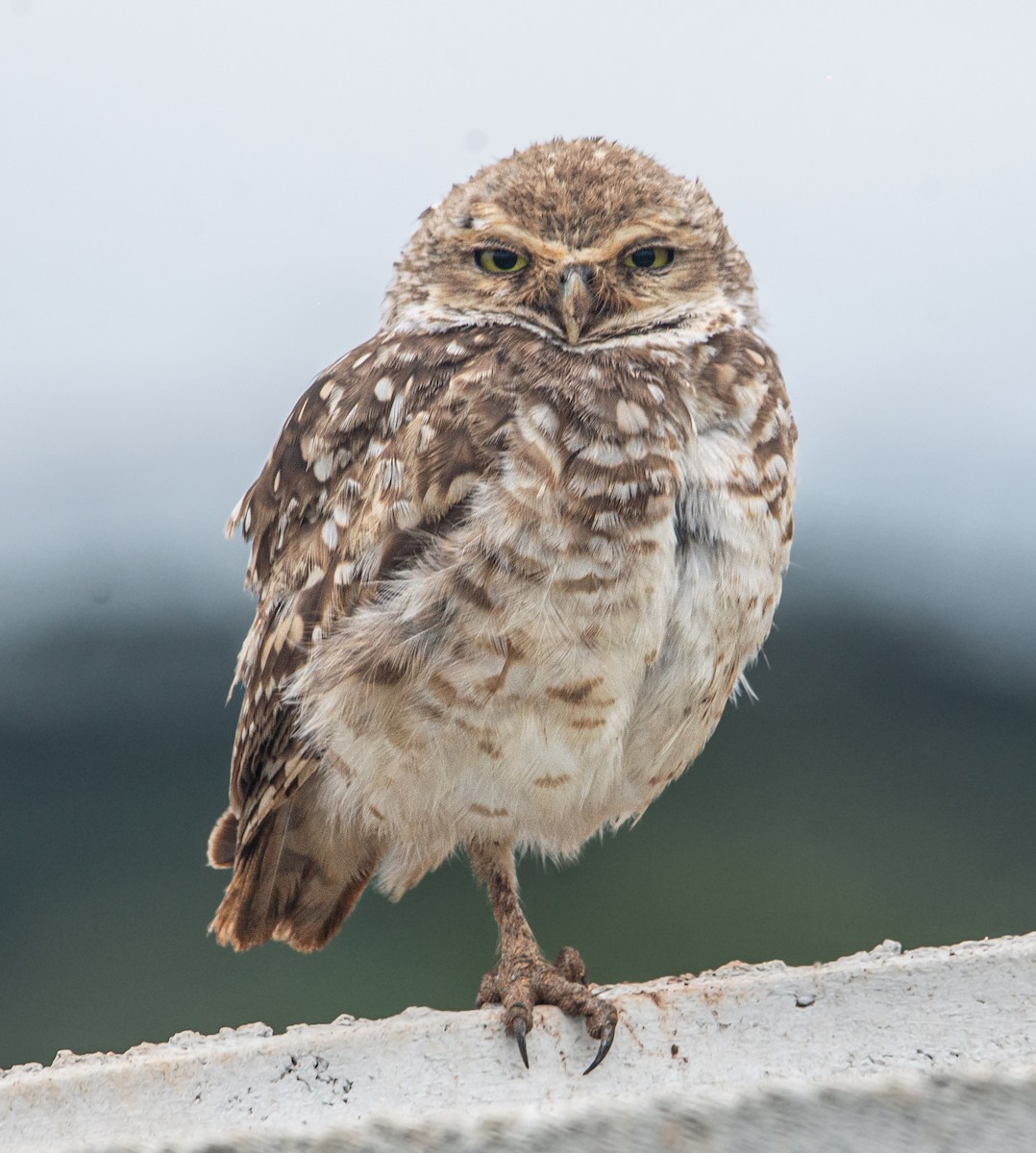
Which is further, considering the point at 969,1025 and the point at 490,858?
the point at 490,858

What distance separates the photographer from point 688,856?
16.9 ft

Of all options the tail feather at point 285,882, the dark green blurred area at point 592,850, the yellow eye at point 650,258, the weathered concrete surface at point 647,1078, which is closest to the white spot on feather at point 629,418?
the yellow eye at point 650,258

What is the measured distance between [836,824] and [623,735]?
292cm

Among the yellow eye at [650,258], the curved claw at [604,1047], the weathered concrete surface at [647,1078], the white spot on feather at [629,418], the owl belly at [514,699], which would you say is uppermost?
the yellow eye at [650,258]

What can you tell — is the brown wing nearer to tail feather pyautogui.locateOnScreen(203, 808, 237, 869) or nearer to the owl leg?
tail feather pyautogui.locateOnScreen(203, 808, 237, 869)

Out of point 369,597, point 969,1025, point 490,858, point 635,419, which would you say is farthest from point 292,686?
point 969,1025

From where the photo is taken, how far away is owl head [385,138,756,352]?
2.45 m

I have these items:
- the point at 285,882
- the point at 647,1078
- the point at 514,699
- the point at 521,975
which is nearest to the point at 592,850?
the point at 285,882

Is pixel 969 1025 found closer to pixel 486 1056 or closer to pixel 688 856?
pixel 486 1056

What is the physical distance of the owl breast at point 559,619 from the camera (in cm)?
218

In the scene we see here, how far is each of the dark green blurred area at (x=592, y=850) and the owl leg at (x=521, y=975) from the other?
1992 mm

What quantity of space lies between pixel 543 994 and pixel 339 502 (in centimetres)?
89

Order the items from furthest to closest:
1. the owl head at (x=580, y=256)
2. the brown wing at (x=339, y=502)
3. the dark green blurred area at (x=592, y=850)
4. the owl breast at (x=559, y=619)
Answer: the dark green blurred area at (x=592, y=850) < the owl head at (x=580, y=256) < the brown wing at (x=339, y=502) < the owl breast at (x=559, y=619)

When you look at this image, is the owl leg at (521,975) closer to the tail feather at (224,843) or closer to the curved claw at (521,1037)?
the curved claw at (521,1037)
